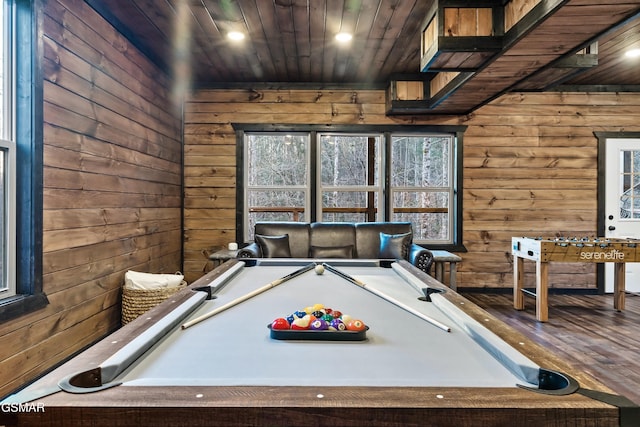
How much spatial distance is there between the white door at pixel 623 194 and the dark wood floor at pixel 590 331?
0.34 meters

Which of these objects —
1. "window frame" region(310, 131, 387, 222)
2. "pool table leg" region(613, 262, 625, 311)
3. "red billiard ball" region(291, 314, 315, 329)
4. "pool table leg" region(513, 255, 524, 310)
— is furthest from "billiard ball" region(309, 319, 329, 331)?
"pool table leg" region(613, 262, 625, 311)

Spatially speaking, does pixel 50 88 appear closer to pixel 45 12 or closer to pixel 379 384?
pixel 45 12

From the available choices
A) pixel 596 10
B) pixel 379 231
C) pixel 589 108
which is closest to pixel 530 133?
pixel 589 108

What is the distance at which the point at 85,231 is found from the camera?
285cm

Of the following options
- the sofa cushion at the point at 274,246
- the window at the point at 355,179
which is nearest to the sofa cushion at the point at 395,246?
the window at the point at 355,179

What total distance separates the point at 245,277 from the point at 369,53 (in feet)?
8.96

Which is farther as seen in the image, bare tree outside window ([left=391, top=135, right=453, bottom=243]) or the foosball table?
bare tree outside window ([left=391, top=135, right=453, bottom=243])

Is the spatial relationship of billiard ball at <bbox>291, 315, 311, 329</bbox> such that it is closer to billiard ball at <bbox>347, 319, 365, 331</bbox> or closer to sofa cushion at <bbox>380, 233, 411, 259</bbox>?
billiard ball at <bbox>347, 319, 365, 331</bbox>

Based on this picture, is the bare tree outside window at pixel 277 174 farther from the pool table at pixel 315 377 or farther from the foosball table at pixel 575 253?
the pool table at pixel 315 377

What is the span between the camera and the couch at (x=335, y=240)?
13.7ft

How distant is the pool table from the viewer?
2.58 feet

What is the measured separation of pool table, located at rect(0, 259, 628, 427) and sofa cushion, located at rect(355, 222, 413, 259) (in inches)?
110

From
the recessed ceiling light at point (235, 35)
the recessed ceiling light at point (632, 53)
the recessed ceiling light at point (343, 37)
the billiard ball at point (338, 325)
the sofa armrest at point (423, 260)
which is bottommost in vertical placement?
the sofa armrest at point (423, 260)

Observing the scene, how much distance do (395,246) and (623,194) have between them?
3.17m
